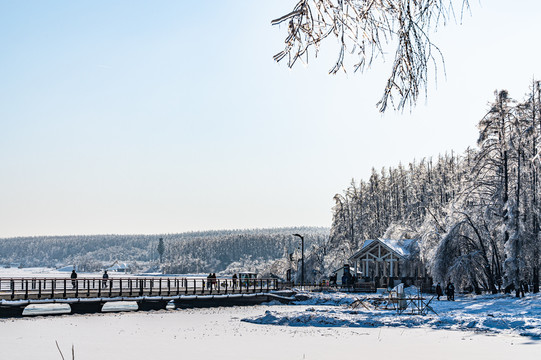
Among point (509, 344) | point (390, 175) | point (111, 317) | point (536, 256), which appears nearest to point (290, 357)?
point (509, 344)

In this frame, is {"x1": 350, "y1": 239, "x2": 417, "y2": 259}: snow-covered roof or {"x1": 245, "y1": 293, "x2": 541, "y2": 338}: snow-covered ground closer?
{"x1": 245, "y1": 293, "x2": 541, "y2": 338}: snow-covered ground

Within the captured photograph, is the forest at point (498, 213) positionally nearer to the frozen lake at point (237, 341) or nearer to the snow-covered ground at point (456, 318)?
the snow-covered ground at point (456, 318)

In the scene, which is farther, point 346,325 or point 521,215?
point 521,215

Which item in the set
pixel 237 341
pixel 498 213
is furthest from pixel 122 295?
pixel 498 213

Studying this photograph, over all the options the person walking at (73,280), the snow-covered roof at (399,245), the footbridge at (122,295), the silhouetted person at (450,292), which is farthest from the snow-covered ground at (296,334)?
the snow-covered roof at (399,245)

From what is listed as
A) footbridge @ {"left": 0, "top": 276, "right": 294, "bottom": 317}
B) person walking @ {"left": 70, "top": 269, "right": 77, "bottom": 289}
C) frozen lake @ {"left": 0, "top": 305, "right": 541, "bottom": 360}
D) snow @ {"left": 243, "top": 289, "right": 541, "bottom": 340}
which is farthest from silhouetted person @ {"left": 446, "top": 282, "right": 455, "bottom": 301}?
person walking @ {"left": 70, "top": 269, "right": 77, "bottom": 289}

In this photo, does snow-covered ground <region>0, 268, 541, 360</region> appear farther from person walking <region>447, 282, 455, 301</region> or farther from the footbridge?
person walking <region>447, 282, 455, 301</region>

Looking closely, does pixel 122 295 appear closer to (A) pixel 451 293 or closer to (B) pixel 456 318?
(A) pixel 451 293

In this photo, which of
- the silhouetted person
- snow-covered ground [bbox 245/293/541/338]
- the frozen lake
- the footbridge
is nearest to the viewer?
the frozen lake

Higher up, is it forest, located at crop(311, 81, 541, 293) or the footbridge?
forest, located at crop(311, 81, 541, 293)

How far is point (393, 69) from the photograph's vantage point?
232 inches

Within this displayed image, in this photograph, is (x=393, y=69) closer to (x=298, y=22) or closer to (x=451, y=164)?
(x=298, y=22)

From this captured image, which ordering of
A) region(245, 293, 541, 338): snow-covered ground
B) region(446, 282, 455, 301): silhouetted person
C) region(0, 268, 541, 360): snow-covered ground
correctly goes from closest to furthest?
region(0, 268, 541, 360): snow-covered ground
region(245, 293, 541, 338): snow-covered ground
region(446, 282, 455, 301): silhouetted person

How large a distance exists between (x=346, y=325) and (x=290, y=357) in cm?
1151
